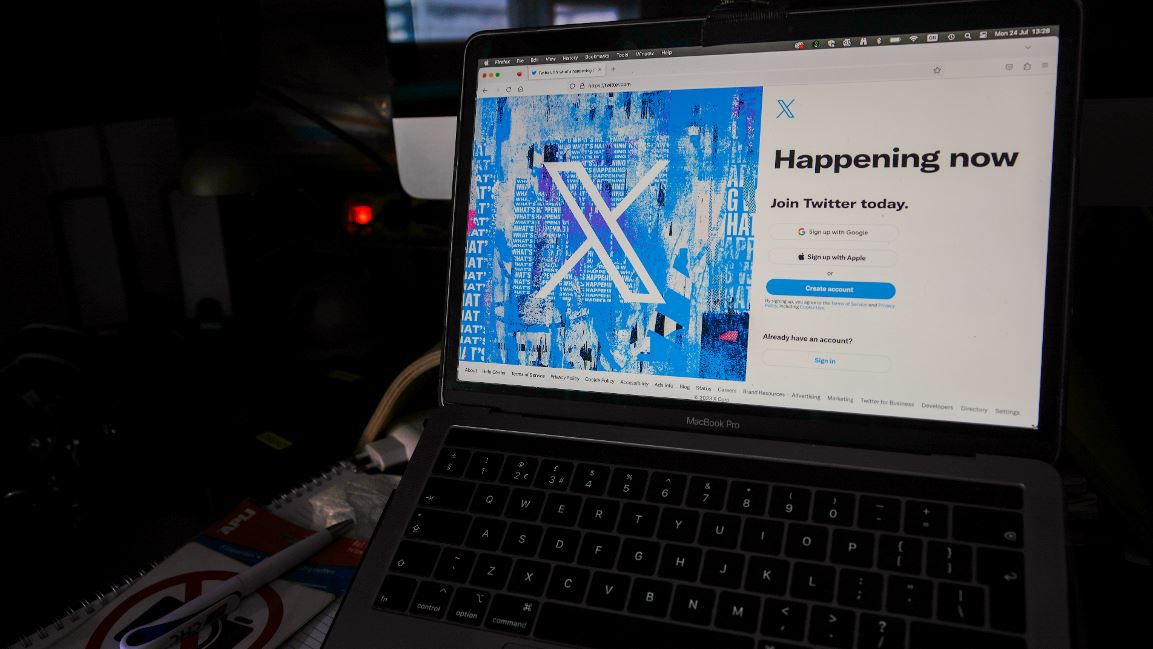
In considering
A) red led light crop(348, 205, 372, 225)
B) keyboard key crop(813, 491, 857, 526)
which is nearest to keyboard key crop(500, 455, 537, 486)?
keyboard key crop(813, 491, 857, 526)

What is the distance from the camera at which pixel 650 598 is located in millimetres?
444

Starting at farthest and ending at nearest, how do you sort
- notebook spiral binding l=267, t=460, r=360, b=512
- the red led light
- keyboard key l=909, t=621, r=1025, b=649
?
the red led light → notebook spiral binding l=267, t=460, r=360, b=512 → keyboard key l=909, t=621, r=1025, b=649

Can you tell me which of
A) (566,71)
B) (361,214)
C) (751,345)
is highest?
(566,71)

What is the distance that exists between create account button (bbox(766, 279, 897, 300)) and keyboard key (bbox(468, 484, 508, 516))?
25 cm

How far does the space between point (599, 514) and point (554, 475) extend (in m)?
0.05

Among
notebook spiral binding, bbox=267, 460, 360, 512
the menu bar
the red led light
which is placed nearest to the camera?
the menu bar

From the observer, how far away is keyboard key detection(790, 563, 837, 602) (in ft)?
1.40

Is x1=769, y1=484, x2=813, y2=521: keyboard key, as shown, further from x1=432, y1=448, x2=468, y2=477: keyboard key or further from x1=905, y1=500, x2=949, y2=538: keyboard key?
x1=432, y1=448, x2=468, y2=477: keyboard key

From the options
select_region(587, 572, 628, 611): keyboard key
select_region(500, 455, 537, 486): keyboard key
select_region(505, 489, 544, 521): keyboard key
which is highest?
select_region(500, 455, 537, 486): keyboard key

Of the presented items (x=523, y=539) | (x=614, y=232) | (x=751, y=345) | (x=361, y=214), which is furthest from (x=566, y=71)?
(x=361, y=214)

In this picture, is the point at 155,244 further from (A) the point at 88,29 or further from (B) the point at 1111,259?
(B) the point at 1111,259

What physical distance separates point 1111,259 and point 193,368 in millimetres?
1079

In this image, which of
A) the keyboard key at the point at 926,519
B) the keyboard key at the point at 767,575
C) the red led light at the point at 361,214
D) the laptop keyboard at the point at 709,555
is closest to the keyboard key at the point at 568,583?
the laptop keyboard at the point at 709,555

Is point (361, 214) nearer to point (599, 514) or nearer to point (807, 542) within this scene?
point (599, 514)
